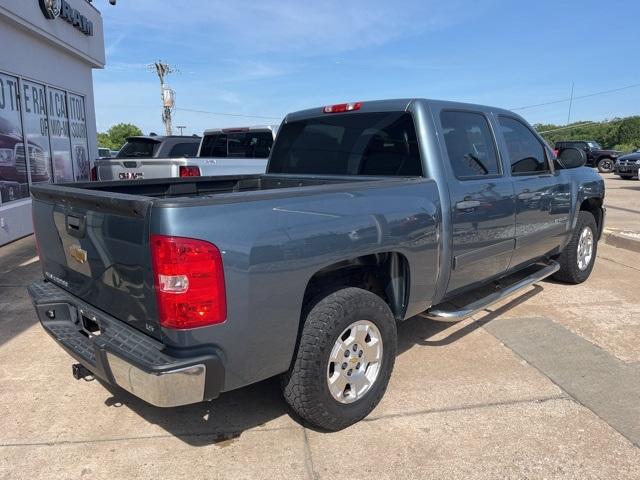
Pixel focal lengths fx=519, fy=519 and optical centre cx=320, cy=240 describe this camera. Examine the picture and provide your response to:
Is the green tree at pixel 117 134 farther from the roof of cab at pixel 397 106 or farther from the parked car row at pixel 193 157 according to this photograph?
the roof of cab at pixel 397 106

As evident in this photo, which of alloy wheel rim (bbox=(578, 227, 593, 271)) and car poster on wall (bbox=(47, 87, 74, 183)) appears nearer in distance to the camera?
alloy wheel rim (bbox=(578, 227, 593, 271))

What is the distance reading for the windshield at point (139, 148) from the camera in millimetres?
10094

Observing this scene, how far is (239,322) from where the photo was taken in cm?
241

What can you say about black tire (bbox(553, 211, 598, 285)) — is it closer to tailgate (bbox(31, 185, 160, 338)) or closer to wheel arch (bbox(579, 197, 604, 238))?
wheel arch (bbox(579, 197, 604, 238))

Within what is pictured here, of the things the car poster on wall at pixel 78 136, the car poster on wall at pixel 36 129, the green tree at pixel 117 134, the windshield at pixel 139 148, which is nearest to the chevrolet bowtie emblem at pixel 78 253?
the windshield at pixel 139 148

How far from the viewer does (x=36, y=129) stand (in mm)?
9930

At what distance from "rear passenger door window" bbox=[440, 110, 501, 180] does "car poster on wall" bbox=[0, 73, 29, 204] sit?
775 cm

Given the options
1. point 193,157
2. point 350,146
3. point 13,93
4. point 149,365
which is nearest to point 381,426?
point 149,365

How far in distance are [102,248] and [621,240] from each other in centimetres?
789

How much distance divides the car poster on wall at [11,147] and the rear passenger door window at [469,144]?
775 cm

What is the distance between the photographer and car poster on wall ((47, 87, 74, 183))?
10.7m

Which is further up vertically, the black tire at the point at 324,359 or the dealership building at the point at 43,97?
the dealership building at the point at 43,97

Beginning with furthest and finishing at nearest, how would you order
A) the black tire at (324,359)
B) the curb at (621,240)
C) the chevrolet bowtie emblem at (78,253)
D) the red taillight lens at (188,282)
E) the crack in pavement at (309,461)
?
the curb at (621,240) < the chevrolet bowtie emblem at (78,253) < the black tire at (324,359) < the crack in pavement at (309,461) < the red taillight lens at (188,282)

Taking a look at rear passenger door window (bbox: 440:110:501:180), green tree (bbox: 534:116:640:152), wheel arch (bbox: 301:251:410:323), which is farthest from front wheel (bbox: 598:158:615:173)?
wheel arch (bbox: 301:251:410:323)
